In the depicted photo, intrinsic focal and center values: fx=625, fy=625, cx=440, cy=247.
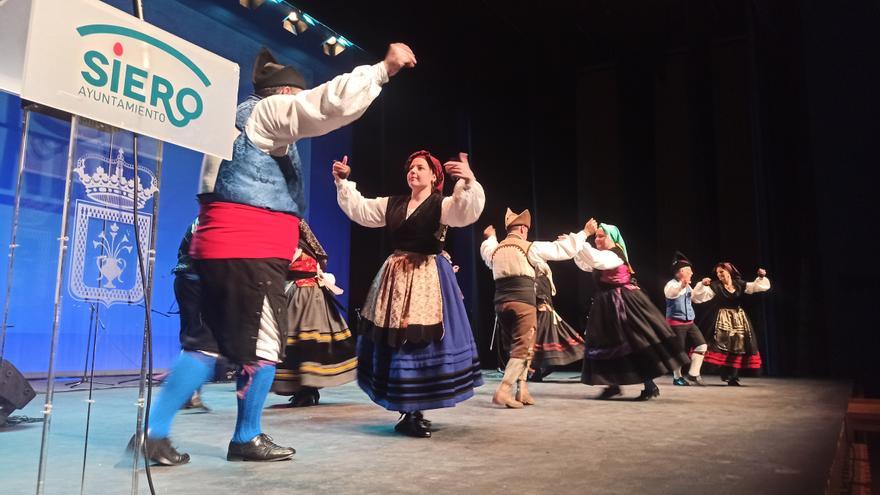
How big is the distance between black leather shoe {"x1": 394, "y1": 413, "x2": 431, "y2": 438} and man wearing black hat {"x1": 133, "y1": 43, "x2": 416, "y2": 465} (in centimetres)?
80

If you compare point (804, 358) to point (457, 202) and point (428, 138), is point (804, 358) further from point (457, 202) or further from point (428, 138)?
point (457, 202)

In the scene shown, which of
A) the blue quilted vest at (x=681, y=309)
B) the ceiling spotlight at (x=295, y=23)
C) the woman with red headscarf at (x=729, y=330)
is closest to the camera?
the woman with red headscarf at (x=729, y=330)

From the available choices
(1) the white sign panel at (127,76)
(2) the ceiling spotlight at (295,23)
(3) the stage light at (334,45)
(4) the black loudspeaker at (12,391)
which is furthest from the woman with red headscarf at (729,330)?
(1) the white sign panel at (127,76)

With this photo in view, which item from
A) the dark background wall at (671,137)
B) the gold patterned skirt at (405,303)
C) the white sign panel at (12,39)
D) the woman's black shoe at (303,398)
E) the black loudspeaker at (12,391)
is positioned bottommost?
the woman's black shoe at (303,398)

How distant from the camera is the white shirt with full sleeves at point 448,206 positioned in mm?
2680

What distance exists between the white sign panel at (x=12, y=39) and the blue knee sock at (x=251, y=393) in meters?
1.02

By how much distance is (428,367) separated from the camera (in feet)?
9.05

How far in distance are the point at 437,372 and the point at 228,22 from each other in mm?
5272

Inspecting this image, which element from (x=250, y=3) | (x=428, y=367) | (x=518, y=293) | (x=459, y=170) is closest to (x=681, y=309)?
(x=518, y=293)

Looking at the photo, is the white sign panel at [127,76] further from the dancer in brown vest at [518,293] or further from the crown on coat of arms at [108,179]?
the dancer in brown vest at [518,293]

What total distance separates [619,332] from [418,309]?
2.27m

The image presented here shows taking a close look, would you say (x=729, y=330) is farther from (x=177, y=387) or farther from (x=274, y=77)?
(x=177, y=387)

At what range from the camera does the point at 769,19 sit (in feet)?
Answer: 25.4

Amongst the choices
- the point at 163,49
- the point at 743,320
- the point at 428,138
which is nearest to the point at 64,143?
the point at 163,49
